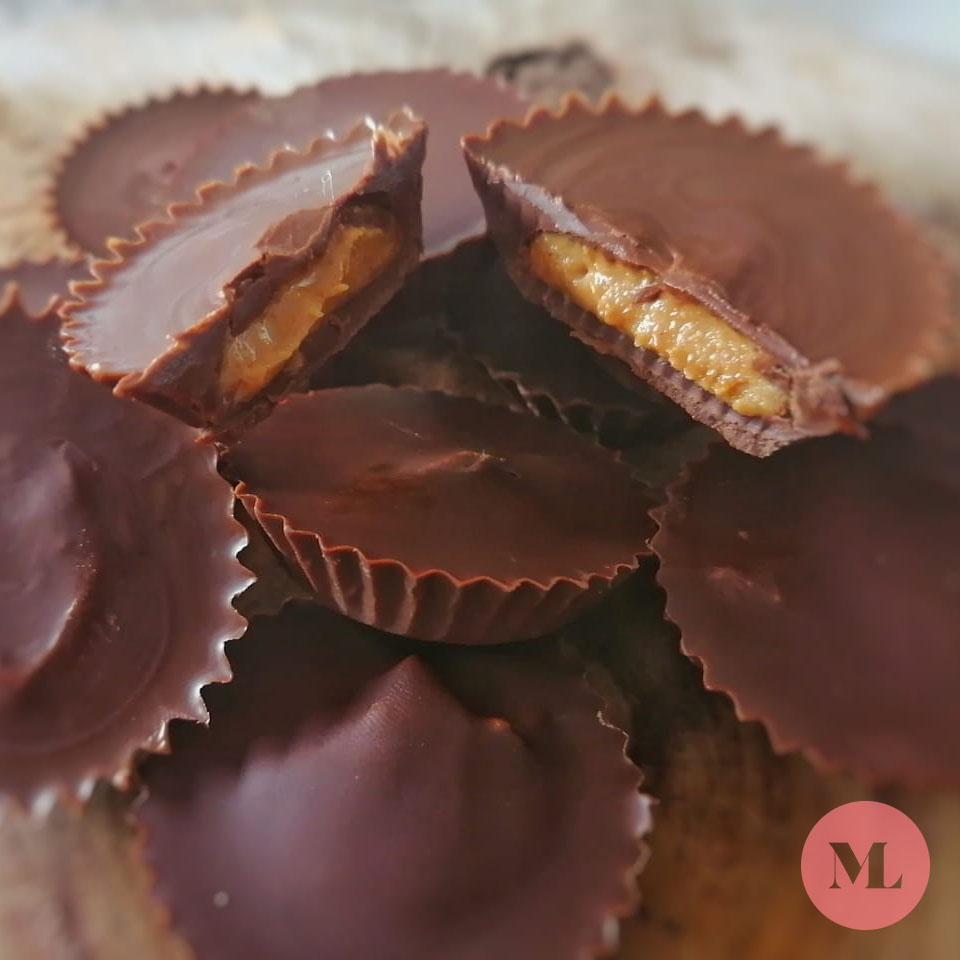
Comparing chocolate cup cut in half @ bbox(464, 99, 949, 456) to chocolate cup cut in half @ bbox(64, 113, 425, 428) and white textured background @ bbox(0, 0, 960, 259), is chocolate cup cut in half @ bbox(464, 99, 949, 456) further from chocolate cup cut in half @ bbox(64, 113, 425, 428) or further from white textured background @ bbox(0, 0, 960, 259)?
white textured background @ bbox(0, 0, 960, 259)

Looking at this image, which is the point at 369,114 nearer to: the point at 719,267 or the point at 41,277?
the point at 41,277

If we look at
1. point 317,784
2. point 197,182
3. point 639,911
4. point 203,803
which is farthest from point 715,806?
point 197,182

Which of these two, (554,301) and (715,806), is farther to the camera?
(554,301)

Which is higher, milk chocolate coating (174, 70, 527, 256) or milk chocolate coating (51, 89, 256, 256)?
milk chocolate coating (174, 70, 527, 256)

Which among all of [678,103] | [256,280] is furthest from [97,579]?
[678,103]

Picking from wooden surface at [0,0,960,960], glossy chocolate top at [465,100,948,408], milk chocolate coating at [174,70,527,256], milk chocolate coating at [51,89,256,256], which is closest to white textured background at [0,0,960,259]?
wooden surface at [0,0,960,960]

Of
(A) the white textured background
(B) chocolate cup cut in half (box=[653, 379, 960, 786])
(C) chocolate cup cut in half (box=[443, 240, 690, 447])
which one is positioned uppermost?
(A) the white textured background

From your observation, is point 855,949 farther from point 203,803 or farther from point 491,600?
point 203,803
